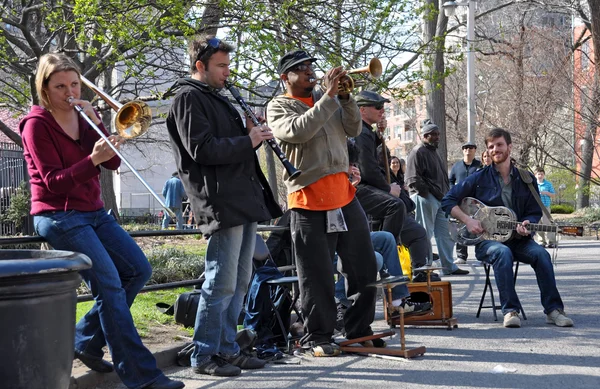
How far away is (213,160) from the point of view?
18.9ft

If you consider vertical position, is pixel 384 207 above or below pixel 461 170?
below

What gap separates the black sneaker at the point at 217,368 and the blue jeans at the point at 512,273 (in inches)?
122

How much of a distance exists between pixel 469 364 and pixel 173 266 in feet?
20.5

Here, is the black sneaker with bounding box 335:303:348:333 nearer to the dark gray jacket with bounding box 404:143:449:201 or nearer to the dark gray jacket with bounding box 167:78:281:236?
the dark gray jacket with bounding box 167:78:281:236

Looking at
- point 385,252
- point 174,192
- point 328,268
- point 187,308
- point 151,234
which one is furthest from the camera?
point 174,192

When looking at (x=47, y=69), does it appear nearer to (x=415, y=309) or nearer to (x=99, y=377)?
(x=99, y=377)

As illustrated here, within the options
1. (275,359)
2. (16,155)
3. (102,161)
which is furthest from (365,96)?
(16,155)

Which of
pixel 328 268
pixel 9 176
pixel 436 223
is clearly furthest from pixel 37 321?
pixel 9 176

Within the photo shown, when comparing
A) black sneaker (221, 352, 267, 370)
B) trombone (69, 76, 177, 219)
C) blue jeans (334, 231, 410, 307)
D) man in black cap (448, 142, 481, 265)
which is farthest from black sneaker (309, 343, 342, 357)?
man in black cap (448, 142, 481, 265)

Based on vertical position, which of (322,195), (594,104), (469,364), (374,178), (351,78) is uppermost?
(594,104)

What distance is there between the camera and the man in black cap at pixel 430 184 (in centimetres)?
1216

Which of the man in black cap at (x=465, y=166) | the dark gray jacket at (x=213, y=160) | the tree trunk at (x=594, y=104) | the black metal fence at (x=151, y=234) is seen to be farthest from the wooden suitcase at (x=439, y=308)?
the tree trunk at (x=594, y=104)

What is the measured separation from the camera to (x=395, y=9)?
13.9 meters

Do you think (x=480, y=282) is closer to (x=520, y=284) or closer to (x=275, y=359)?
(x=520, y=284)
